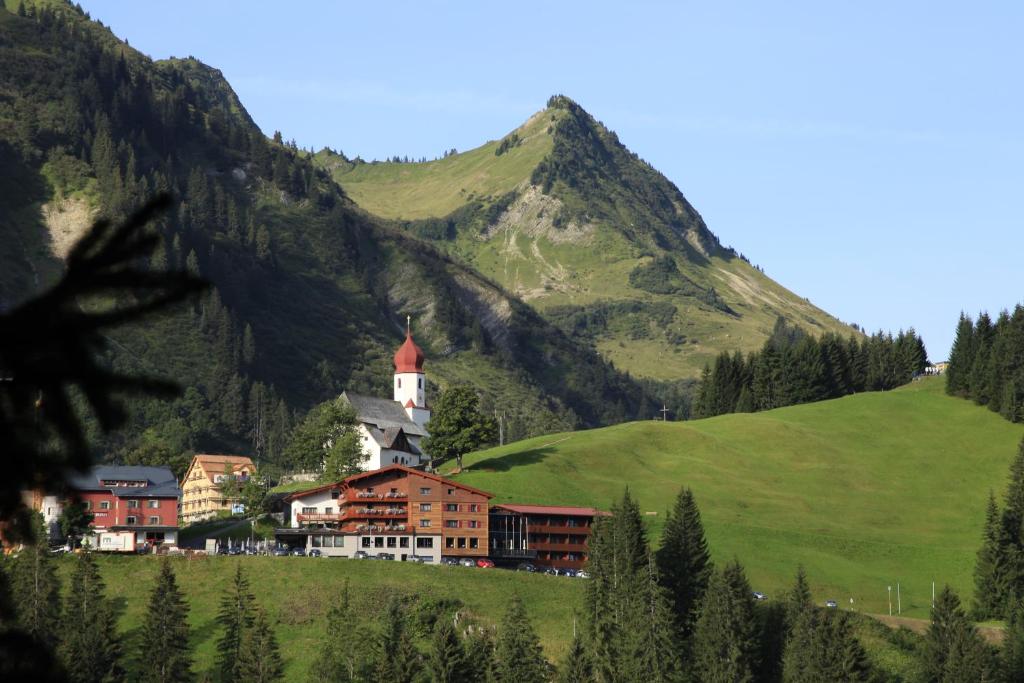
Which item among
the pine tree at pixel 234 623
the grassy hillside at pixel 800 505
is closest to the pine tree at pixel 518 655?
Result: the pine tree at pixel 234 623

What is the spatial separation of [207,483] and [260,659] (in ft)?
262

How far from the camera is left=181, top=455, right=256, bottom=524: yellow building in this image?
179 metres

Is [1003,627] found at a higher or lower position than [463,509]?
lower

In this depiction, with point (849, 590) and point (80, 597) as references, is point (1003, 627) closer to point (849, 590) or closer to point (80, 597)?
point (849, 590)

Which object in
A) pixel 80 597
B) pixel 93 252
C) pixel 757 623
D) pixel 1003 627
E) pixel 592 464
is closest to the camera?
pixel 93 252

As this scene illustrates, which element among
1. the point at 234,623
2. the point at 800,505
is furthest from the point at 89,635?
the point at 800,505

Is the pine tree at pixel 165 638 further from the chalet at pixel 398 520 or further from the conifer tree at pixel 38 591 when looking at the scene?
the chalet at pixel 398 520

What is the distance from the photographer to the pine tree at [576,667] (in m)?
104

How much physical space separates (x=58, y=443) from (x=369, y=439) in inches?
7173

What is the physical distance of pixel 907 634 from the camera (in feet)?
413

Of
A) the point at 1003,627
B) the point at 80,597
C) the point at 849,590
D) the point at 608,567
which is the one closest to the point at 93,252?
the point at 80,597

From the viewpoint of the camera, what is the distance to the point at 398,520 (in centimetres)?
15138

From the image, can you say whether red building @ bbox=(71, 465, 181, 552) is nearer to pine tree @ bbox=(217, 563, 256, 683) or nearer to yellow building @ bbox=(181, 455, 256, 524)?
yellow building @ bbox=(181, 455, 256, 524)

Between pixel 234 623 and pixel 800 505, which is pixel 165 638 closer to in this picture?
pixel 234 623
